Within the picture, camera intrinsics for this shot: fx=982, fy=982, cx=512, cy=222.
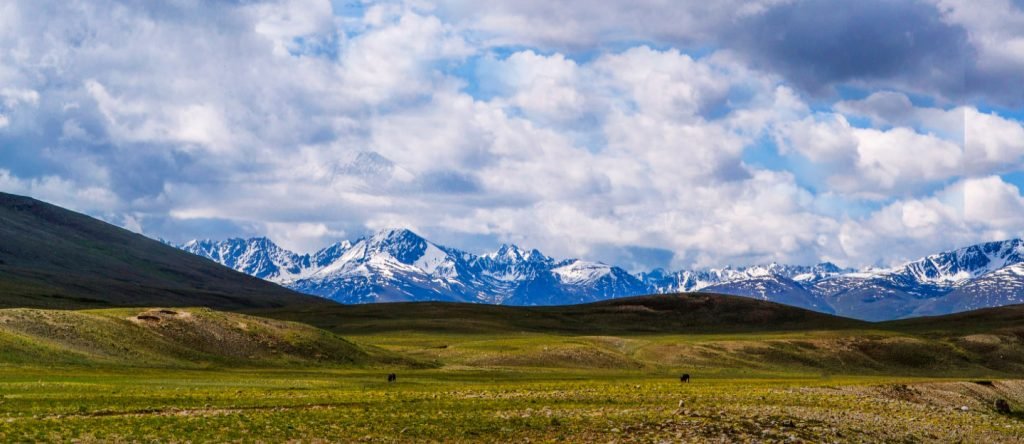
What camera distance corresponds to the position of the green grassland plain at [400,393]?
142ft

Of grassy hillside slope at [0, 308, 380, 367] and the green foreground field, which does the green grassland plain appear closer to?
the green foreground field

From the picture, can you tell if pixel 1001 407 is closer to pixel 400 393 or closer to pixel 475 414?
Result: pixel 400 393

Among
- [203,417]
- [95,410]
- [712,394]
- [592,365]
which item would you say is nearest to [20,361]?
[95,410]

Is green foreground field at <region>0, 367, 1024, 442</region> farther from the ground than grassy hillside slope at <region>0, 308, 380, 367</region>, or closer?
closer

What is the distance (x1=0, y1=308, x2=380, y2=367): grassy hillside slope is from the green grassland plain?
269 millimetres

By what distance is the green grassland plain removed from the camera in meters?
43.4

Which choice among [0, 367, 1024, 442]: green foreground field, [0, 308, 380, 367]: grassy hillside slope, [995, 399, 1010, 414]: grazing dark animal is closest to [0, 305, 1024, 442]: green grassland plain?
[0, 367, 1024, 442]: green foreground field

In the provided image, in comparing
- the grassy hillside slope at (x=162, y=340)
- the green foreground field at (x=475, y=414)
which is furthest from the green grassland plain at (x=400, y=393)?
the grassy hillside slope at (x=162, y=340)

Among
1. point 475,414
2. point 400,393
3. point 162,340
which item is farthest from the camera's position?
point 162,340

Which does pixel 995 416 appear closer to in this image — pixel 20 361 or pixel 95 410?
pixel 95 410

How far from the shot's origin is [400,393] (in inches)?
2549

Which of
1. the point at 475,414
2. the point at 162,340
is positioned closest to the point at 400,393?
the point at 475,414

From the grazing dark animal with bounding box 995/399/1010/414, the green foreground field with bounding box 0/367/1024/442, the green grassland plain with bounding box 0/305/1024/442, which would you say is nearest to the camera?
the green foreground field with bounding box 0/367/1024/442

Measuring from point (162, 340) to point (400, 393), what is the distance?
54703 millimetres
